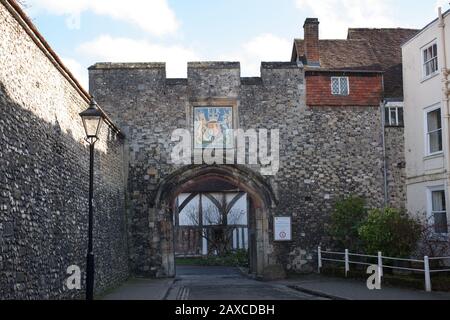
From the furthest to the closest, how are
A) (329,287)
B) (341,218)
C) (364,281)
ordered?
(341,218), (364,281), (329,287)

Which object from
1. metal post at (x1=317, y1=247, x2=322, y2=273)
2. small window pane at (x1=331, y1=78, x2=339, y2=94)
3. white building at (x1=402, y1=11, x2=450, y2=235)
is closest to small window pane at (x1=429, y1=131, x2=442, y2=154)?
white building at (x1=402, y1=11, x2=450, y2=235)

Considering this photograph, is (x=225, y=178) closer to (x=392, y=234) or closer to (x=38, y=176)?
(x=392, y=234)

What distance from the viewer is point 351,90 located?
2014 cm

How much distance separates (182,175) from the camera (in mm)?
19438

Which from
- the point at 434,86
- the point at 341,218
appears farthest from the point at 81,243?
the point at 434,86

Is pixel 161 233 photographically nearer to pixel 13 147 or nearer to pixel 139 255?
pixel 139 255

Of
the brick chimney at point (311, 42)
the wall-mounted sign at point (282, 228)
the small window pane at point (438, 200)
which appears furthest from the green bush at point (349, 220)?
the brick chimney at point (311, 42)

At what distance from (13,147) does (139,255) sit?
1120cm

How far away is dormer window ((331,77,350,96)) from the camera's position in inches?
790

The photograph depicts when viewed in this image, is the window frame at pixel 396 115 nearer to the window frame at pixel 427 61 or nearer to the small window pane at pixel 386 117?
the small window pane at pixel 386 117

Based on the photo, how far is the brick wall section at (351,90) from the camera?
20.0 meters

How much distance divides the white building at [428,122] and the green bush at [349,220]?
174cm
